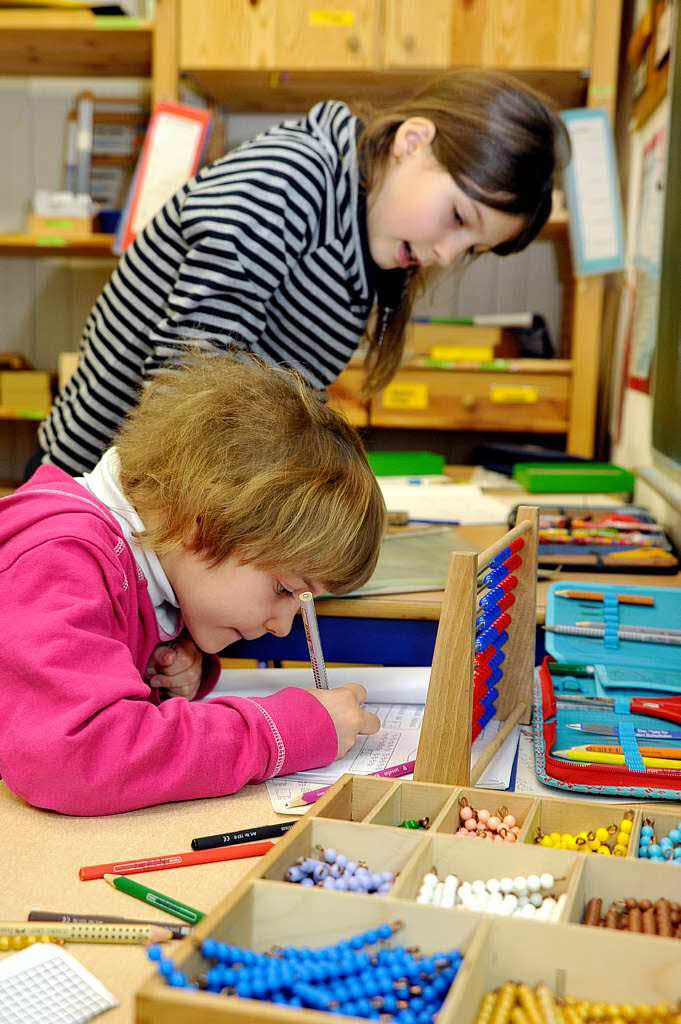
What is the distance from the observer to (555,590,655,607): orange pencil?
128cm

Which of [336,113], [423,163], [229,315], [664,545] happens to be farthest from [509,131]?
[664,545]

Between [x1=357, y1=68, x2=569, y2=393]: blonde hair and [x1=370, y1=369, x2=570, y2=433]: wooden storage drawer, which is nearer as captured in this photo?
[x1=357, y1=68, x2=569, y2=393]: blonde hair

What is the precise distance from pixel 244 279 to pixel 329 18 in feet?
4.78

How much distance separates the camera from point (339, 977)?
1.93 ft

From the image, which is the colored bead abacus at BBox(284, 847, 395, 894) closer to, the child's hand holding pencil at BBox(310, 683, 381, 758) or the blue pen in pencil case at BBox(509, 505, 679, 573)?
the child's hand holding pencil at BBox(310, 683, 381, 758)

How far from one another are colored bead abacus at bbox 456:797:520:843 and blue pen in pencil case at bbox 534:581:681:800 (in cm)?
13

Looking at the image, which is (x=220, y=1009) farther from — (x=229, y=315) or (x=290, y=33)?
(x=290, y=33)

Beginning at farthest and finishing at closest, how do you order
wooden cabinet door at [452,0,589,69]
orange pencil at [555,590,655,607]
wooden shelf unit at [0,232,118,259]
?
wooden shelf unit at [0,232,118,259] < wooden cabinet door at [452,0,589,69] < orange pencil at [555,590,655,607]

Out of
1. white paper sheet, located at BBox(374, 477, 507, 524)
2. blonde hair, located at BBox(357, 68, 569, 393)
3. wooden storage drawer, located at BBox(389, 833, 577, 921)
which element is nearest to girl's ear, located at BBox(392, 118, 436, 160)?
blonde hair, located at BBox(357, 68, 569, 393)

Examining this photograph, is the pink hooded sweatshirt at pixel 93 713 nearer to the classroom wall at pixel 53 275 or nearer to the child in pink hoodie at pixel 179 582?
the child in pink hoodie at pixel 179 582

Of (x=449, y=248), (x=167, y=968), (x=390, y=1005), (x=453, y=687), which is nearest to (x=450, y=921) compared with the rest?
(x=390, y=1005)

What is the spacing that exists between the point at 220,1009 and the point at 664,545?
134 cm

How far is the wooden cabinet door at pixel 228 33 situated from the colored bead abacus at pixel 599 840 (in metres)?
2.29

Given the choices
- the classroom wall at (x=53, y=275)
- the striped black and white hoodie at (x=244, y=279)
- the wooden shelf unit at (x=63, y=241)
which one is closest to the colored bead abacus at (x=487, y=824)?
the striped black and white hoodie at (x=244, y=279)
